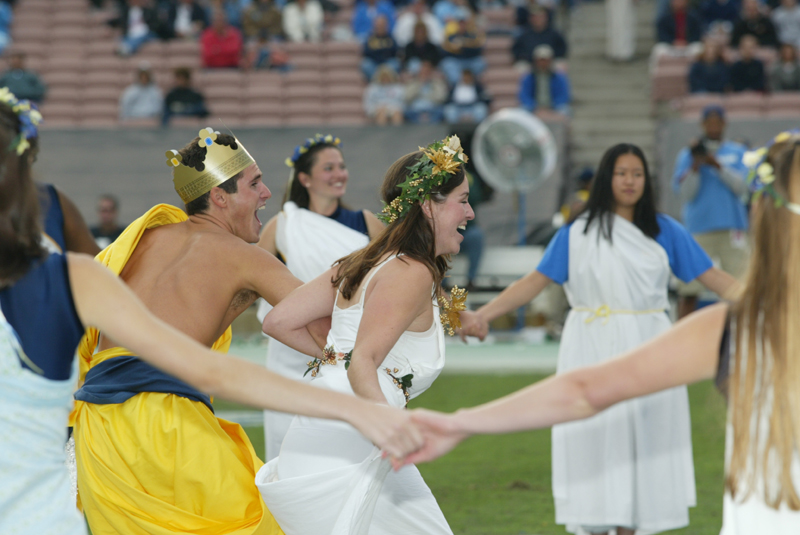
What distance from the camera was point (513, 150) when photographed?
41.6 feet

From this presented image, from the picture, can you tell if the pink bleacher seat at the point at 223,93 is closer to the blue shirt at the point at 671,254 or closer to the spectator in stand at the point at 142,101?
the spectator in stand at the point at 142,101

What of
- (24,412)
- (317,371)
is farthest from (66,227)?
(24,412)

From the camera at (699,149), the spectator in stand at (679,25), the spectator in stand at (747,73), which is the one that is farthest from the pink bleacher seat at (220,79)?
the camera at (699,149)

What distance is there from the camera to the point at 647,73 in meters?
17.8

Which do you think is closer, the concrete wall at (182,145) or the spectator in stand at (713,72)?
the concrete wall at (182,145)

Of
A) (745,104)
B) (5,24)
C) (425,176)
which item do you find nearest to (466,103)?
(745,104)

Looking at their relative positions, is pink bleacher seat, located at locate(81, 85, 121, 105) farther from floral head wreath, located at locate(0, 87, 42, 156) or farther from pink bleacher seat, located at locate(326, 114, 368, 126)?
floral head wreath, located at locate(0, 87, 42, 156)

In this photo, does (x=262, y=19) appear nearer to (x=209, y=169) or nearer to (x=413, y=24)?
(x=413, y=24)

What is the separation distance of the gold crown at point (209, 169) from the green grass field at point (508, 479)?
219 cm

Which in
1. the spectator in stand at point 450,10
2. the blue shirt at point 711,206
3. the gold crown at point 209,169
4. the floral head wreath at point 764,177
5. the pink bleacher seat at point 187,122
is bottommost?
the blue shirt at point 711,206

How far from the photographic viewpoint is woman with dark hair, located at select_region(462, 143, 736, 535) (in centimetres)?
476

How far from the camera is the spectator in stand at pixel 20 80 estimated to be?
15.4m

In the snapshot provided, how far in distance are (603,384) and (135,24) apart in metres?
16.9

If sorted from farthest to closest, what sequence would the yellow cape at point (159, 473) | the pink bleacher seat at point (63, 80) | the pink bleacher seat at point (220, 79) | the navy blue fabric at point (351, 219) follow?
1. the pink bleacher seat at point (63, 80)
2. the pink bleacher seat at point (220, 79)
3. the navy blue fabric at point (351, 219)
4. the yellow cape at point (159, 473)
